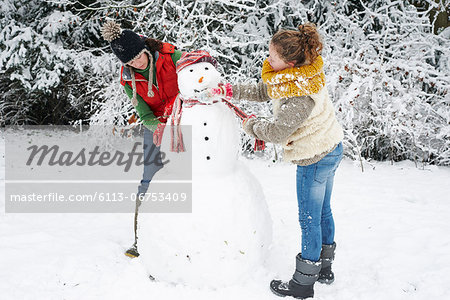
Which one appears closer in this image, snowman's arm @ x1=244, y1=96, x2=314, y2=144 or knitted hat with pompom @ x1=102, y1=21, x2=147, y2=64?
snowman's arm @ x1=244, y1=96, x2=314, y2=144

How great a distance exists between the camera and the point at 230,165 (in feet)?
7.48

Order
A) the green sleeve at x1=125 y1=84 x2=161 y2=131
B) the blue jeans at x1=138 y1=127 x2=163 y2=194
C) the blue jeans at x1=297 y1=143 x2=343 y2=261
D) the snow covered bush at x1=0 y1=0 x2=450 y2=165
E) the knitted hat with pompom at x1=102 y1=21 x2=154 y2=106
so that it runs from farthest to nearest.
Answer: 1. the snow covered bush at x1=0 y1=0 x2=450 y2=165
2. the blue jeans at x1=138 y1=127 x2=163 y2=194
3. the green sleeve at x1=125 y1=84 x2=161 y2=131
4. the knitted hat with pompom at x1=102 y1=21 x2=154 y2=106
5. the blue jeans at x1=297 y1=143 x2=343 y2=261

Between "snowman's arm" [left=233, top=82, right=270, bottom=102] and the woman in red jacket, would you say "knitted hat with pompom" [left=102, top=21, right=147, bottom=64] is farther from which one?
"snowman's arm" [left=233, top=82, right=270, bottom=102]

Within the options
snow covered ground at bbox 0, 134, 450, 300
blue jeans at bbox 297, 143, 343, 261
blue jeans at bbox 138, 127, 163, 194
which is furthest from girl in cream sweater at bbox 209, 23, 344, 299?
blue jeans at bbox 138, 127, 163, 194

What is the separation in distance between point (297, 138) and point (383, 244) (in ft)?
4.78

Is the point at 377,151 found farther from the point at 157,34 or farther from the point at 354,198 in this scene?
the point at 157,34

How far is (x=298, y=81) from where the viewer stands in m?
1.92

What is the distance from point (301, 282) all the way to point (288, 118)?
40.7 inches

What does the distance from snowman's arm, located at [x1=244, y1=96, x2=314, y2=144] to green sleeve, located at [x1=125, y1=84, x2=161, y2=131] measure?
36.5 inches

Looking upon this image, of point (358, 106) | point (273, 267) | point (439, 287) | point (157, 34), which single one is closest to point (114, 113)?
point (157, 34)

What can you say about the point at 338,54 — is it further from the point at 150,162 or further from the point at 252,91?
the point at 150,162

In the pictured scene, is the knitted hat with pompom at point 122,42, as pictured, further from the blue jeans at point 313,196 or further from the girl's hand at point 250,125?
the blue jeans at point 313,196

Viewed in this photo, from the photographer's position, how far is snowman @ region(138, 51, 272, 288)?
2.17 m

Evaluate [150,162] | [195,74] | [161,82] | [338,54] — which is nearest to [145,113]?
[161,82]
